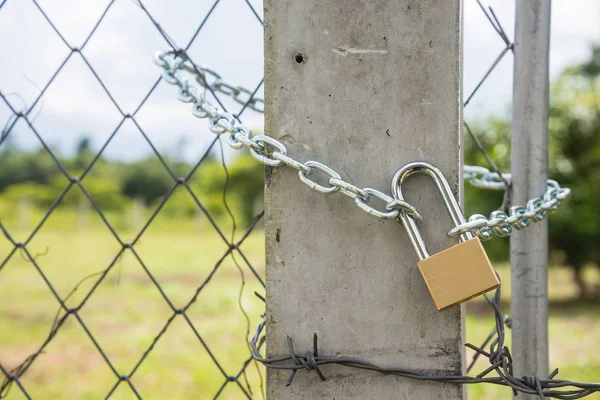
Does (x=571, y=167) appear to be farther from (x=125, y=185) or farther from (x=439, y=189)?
(x=125, y=185)

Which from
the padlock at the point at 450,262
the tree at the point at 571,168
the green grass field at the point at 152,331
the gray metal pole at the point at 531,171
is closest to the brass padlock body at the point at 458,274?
the padlock at the point at 450,262

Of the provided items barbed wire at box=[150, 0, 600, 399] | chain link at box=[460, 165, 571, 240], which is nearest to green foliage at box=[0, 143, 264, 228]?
chain link at box=[460, 165, 571, 240]

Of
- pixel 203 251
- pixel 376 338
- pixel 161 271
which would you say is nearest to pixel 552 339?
pixel 376 338

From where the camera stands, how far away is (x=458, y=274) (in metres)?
0.57

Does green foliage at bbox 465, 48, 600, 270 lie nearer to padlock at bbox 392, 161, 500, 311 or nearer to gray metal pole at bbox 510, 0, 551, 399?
gray metal pole at bbox 510, 0, 551, 399

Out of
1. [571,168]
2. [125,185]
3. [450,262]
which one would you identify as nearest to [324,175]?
Answer: [450,262]

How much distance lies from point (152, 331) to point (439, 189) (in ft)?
16.1

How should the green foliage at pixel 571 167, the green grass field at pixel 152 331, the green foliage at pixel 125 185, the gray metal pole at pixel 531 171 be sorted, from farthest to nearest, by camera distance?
the green foliage at pixel 125 185
the green foliage at pixel 571 167
the green grass field at pixel 152 331
the gray metal pole at pixel 531 171

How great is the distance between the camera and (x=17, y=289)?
278 inches

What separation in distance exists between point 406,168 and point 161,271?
8.41m

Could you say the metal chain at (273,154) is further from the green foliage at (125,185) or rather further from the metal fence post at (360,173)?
the green foliage at (125,185)

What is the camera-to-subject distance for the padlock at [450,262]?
56 cm

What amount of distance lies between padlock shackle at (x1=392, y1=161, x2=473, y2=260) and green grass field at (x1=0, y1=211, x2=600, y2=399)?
2.37 ft

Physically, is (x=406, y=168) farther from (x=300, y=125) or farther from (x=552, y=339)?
(x=552, y=339)
